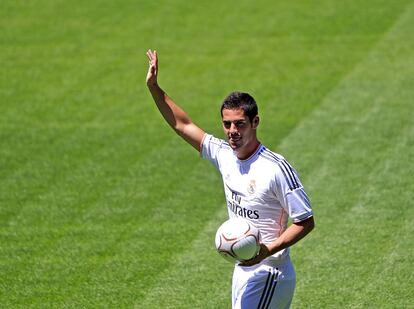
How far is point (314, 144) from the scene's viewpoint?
15070 millimetres

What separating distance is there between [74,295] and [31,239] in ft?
5.76

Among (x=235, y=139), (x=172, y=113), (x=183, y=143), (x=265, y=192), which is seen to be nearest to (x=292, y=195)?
(x=265, y=192)

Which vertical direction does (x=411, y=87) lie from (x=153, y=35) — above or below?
below

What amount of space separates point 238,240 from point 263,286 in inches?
21.2

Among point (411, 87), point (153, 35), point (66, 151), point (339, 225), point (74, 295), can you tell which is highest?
point (153, 35)

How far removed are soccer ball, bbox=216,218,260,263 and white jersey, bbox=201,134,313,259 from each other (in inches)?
6.0

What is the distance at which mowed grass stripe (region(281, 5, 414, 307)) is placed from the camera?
10.8 m

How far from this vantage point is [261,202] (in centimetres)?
757

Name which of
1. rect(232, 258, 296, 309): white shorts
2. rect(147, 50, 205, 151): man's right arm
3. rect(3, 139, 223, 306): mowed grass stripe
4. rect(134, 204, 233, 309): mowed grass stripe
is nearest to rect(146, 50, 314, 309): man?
rect(232, 258, 296, 309): white shorts

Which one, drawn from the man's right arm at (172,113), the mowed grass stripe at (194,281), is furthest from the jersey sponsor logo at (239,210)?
the mowed grass stripe at (194,281)

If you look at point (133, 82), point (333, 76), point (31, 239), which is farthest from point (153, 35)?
point (31, 239)

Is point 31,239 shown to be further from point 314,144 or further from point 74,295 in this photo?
point 314,144

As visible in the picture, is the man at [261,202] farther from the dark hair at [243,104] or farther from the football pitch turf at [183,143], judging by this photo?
the football pitch turf at [183,143]

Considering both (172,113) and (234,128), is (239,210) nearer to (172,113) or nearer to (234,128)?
(234,128)
